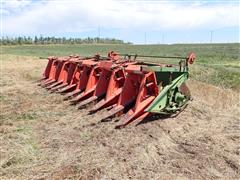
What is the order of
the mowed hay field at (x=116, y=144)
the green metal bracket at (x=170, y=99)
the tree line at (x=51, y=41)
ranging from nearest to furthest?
the mowed hay field at (x=116, y=144) < the green metal bracket at (x=170, y=99) < the tree line at (x=51, y=41)

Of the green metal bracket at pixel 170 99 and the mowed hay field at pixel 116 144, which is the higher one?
the green metal bracket at pixel 170 99

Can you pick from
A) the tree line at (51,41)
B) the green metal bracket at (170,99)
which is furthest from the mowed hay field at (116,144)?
the tree line at (51,41)

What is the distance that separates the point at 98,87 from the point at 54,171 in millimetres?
3620

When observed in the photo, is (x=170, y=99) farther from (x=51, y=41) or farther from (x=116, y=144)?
(x=51, y=41)

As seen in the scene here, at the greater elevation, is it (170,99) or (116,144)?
(170,99)

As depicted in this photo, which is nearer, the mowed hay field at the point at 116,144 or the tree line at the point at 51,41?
the mowed hay field at the point at 116,144

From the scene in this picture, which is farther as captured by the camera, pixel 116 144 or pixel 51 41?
pixel 51 41

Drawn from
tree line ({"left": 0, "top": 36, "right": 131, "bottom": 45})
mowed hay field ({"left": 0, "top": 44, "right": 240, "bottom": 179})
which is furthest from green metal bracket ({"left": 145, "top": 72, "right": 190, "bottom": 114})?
tree line ({"left": 0, "top": 36, "right": 131, "bottom": 45})

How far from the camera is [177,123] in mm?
6301

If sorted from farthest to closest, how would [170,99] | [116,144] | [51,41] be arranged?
[51,41]
[170,99]
[116,144]

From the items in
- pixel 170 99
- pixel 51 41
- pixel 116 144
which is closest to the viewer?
pixel 116 144

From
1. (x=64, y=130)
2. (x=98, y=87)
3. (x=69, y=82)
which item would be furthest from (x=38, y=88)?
(x=64, y=130)

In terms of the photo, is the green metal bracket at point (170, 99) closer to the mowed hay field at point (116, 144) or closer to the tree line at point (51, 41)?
the mowed hay field at point (116, 144)

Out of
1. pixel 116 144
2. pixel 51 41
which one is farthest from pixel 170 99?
pixel 51 41
